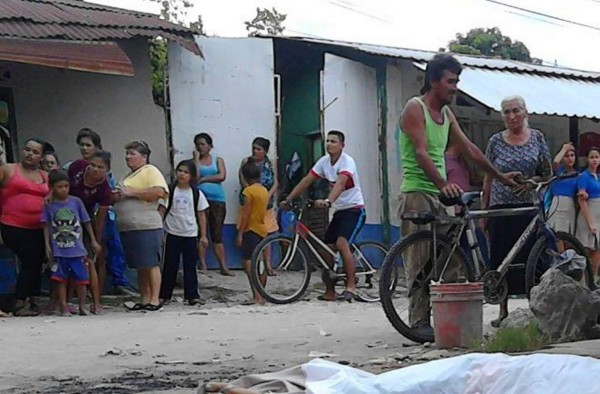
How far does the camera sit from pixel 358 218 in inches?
373

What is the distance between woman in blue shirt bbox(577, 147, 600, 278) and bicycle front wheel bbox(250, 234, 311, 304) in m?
3.19

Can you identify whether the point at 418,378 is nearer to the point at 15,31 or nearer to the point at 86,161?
the point at 86,161

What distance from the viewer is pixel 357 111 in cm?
→ 1251

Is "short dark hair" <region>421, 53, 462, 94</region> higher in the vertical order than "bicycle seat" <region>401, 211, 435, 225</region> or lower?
higher

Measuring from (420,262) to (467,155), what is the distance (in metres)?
0.86

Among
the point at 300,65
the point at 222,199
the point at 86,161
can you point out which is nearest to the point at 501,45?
the point at 300,65

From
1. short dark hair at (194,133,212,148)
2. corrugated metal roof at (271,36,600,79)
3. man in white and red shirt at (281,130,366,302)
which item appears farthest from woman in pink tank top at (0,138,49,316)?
corrugated metal roof at (271,36,600,79)

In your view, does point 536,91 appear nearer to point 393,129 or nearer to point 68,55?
point 393,129

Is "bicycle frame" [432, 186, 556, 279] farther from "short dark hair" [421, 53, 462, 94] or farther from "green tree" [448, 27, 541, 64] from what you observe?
"green tree" [448, 27, 541, 64]

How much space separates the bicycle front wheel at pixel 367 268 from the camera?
379 inches

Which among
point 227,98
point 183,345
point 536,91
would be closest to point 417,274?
point 183,345

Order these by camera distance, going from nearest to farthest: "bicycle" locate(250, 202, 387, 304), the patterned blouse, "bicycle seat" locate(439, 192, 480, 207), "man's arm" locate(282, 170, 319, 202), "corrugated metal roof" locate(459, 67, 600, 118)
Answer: "bicycle seat" locate(439, 192, 480, 207) < the patterned blouse < "bicycle" locate(250, 202, 387, 304) < "man's arm" locate(282, 170, 319, 202) < "corrugated metal roof" locate(459, 67, 600, 118)

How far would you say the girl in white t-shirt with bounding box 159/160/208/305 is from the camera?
9086 millimetres

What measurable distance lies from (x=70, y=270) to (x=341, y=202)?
2.73 meters
